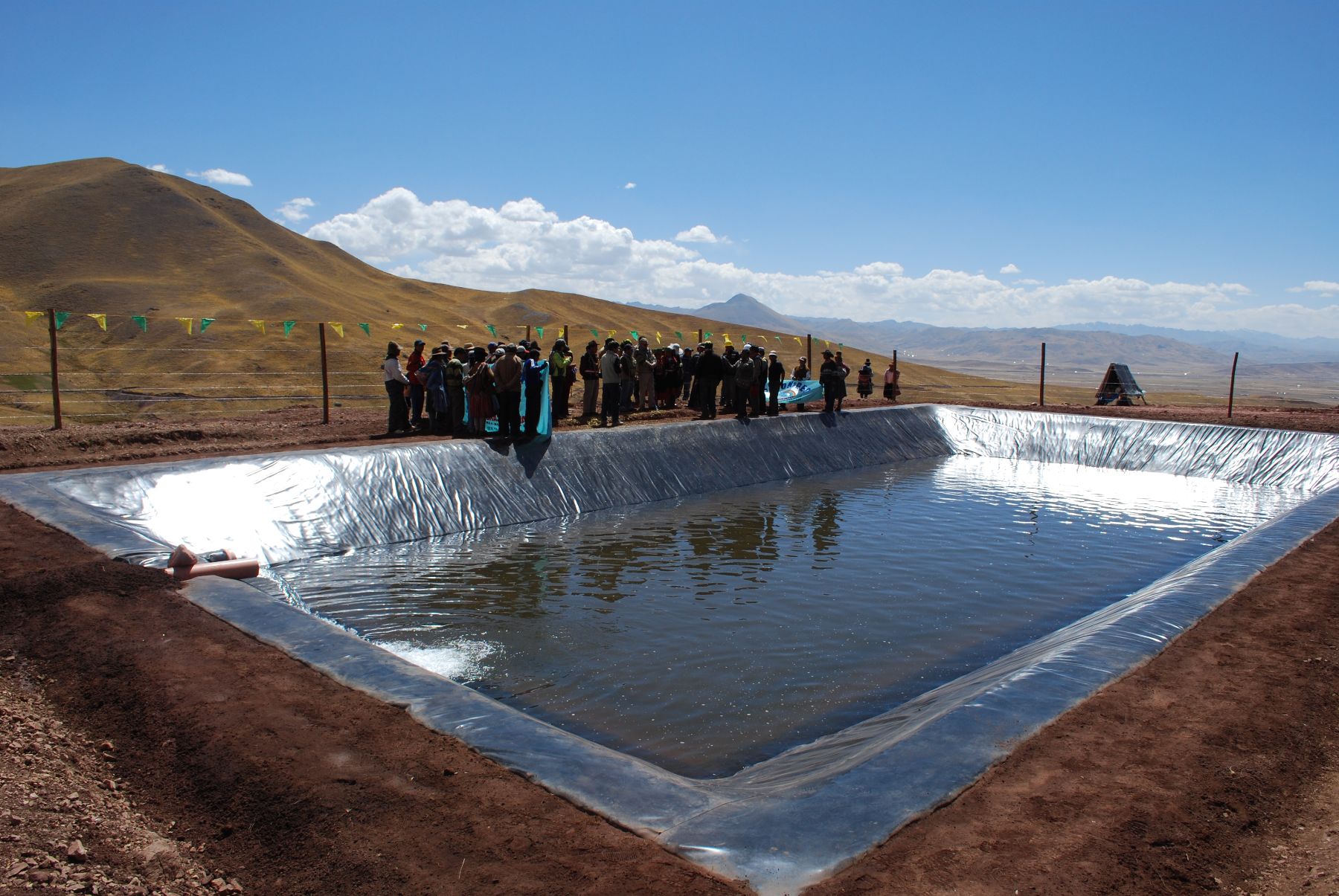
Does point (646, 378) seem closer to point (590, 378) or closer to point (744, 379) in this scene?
point (590, 378)

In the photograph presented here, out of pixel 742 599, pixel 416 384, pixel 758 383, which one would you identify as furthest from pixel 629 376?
pixel 742 599

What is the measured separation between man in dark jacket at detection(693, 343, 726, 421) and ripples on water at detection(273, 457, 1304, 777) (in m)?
3.53

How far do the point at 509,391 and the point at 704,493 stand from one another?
12.3 feet

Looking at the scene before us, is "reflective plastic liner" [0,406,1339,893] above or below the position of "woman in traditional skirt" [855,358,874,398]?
below

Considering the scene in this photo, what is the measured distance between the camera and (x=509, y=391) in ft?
43.9

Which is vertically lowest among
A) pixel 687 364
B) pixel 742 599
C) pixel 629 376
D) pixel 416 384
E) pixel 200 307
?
pixel 742 599

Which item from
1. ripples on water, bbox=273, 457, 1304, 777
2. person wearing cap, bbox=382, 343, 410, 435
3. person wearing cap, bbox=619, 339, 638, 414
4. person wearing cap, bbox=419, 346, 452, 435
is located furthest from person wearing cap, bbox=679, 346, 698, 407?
person wearing cap, bbox=382, 343, 410, 435

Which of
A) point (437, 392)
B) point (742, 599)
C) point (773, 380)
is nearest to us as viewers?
point (742, 599)

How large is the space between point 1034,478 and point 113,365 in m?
31.6

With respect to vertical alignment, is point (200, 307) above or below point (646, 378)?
above

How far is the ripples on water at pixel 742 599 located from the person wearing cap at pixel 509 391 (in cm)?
194

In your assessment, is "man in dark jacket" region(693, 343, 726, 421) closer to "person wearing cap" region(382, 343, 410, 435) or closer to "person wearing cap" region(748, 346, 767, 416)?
"person wearing cap" region(748, 346, 767, 416)

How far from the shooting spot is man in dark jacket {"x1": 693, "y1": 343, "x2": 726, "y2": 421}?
17672mm

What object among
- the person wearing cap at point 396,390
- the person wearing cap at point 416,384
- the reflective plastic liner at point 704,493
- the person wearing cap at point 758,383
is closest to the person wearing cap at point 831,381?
the reflective plastic liner at point 704,493
